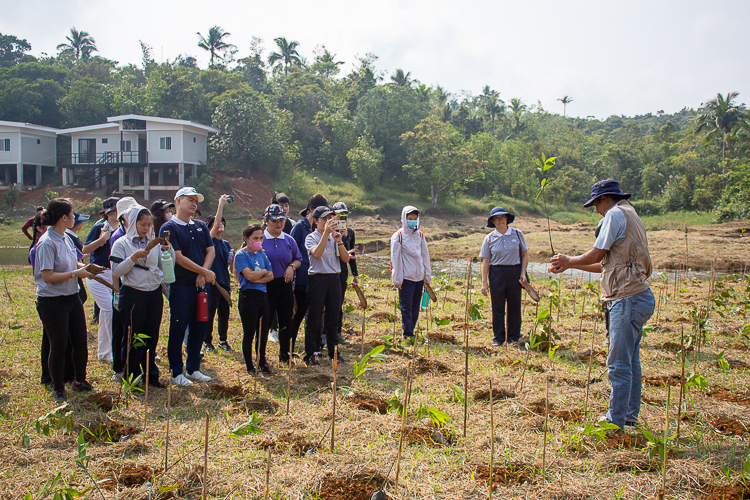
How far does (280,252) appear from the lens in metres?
5.39

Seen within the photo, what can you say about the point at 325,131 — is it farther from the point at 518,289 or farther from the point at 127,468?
the point at 127,468

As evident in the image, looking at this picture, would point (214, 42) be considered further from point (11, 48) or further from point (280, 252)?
point (280, 252)

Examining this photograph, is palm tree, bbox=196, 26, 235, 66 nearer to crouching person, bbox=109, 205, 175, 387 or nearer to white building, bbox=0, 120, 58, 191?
white building, bbox=0, 120, 58, 191

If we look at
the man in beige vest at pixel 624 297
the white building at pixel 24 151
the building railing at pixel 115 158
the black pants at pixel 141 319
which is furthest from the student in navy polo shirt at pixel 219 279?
the white building at pixel 24 151

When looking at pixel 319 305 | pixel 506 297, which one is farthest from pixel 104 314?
pixel 506 297

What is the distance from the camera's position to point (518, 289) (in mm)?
6395

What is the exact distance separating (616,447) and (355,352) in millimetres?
3333

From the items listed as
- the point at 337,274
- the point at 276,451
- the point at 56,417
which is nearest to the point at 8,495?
the point at 56,417

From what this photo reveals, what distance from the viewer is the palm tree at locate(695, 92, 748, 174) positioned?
3991cm

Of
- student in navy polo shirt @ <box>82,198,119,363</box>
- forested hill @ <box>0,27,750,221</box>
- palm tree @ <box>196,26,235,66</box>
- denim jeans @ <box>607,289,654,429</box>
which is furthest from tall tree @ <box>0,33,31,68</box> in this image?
denim jeans @ <box>607,289,654,429</box>

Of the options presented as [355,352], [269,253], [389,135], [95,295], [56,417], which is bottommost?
[355,352]

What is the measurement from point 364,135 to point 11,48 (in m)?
37.5

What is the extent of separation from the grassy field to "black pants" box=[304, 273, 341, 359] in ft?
1.11

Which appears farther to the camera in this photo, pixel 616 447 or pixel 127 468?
pixel 616 447
